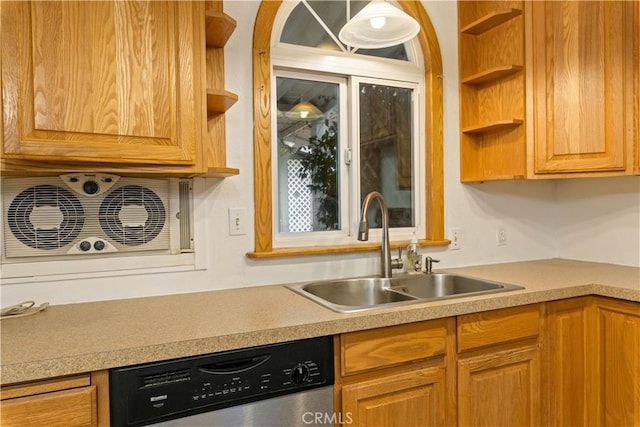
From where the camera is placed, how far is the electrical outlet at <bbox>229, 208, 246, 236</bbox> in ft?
5.82

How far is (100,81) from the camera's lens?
1261 mm

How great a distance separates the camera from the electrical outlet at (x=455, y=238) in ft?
7.30

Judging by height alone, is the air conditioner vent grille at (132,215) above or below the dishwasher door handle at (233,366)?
above

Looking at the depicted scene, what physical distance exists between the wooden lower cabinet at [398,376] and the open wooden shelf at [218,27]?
1.15 m

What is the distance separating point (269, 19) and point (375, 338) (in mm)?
1364

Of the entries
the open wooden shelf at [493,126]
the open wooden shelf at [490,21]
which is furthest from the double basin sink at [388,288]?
the open wooden shelf at [490,21]

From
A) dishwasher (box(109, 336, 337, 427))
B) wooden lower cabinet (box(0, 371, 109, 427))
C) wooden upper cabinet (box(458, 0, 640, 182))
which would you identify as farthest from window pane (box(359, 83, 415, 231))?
wooden lower cabinet (box(0, 371, 109, 427))

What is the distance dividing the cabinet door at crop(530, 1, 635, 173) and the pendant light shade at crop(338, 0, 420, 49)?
0.77 m

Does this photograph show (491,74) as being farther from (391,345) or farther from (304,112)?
(391,345)

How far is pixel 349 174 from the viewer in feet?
6.78

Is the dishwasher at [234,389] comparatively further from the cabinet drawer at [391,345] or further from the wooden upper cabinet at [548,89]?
the wooden upper cabinet at [548,89]

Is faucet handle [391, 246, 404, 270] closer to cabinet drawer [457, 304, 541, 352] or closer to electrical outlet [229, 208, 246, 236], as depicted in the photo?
cabinet drawer [457, 304, 541, 352]

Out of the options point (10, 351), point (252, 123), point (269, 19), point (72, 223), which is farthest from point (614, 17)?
point (10, 351)

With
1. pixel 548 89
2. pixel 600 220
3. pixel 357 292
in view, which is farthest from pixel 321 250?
pixel 600 220
